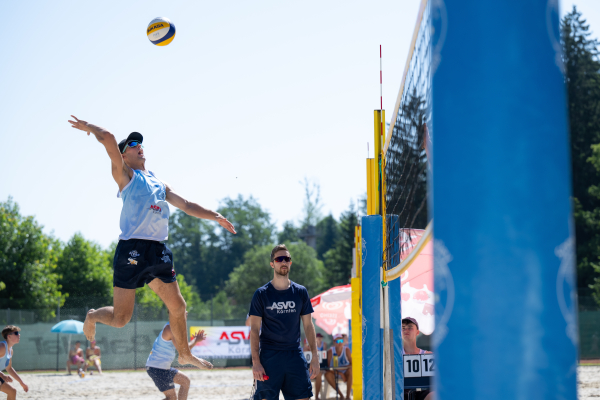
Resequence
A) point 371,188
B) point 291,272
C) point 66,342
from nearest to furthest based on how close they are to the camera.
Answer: point 371,188
point 66,342
point 291,272

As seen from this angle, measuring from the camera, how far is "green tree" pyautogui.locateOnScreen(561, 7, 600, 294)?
3800cm

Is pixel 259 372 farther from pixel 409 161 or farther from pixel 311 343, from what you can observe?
pixel 409 161

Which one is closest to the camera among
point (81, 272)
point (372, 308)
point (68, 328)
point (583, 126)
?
point (372, 308)

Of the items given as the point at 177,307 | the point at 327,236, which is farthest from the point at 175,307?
the point at 327,236

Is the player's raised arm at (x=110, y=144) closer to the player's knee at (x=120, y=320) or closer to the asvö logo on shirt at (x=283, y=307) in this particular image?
the player's knee at (x=120, y=320)

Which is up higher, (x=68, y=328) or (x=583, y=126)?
(x=583, y=126)

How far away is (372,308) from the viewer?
18.8 ft

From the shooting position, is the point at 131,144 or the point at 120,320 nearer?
the point at 120,320

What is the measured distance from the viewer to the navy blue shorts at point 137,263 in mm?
4180

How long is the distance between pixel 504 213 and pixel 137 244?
3.20m

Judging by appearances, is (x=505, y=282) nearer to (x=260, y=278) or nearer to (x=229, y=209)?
(x=260, y=278)

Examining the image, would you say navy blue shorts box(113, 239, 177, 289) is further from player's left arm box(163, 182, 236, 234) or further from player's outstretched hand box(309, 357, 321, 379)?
player's outstretched hand box(309, 357, 321, 379)

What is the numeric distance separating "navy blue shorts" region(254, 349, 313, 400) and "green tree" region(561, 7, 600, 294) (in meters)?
36.8

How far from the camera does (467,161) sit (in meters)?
1.56
